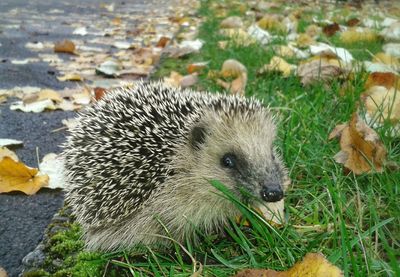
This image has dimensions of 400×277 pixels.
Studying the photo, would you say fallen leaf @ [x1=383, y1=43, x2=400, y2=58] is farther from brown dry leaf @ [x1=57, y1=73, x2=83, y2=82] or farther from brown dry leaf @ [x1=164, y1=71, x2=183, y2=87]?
brown dry leaf @ [x1=57, y1=73, x2=83, y2=82]

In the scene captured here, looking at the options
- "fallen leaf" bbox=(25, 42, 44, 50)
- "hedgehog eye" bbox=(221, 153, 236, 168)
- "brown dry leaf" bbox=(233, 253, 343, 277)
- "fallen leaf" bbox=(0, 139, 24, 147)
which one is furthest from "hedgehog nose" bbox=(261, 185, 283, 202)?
"fallen leaf" bbox=(25, 42, 44, 50)

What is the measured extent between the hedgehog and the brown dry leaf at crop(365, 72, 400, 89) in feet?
3.95

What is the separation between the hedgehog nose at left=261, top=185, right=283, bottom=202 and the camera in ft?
7.23

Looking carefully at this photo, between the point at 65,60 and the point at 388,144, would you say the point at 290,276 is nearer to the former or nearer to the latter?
the point at 388,144

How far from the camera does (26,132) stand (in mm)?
3689

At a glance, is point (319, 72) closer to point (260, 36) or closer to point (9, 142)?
point (260, 36)

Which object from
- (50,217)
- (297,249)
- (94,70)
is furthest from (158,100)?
(94,70)

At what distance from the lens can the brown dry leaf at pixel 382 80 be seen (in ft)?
11.6

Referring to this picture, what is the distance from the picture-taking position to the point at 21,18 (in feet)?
29.5

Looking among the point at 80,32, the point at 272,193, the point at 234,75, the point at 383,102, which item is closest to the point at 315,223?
the point at 272,193

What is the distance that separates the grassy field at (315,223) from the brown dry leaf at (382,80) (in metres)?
0.10

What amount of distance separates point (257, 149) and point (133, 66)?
3754mm

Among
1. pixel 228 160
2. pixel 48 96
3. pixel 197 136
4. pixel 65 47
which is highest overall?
pixel 197 136

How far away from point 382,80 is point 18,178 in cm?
268
